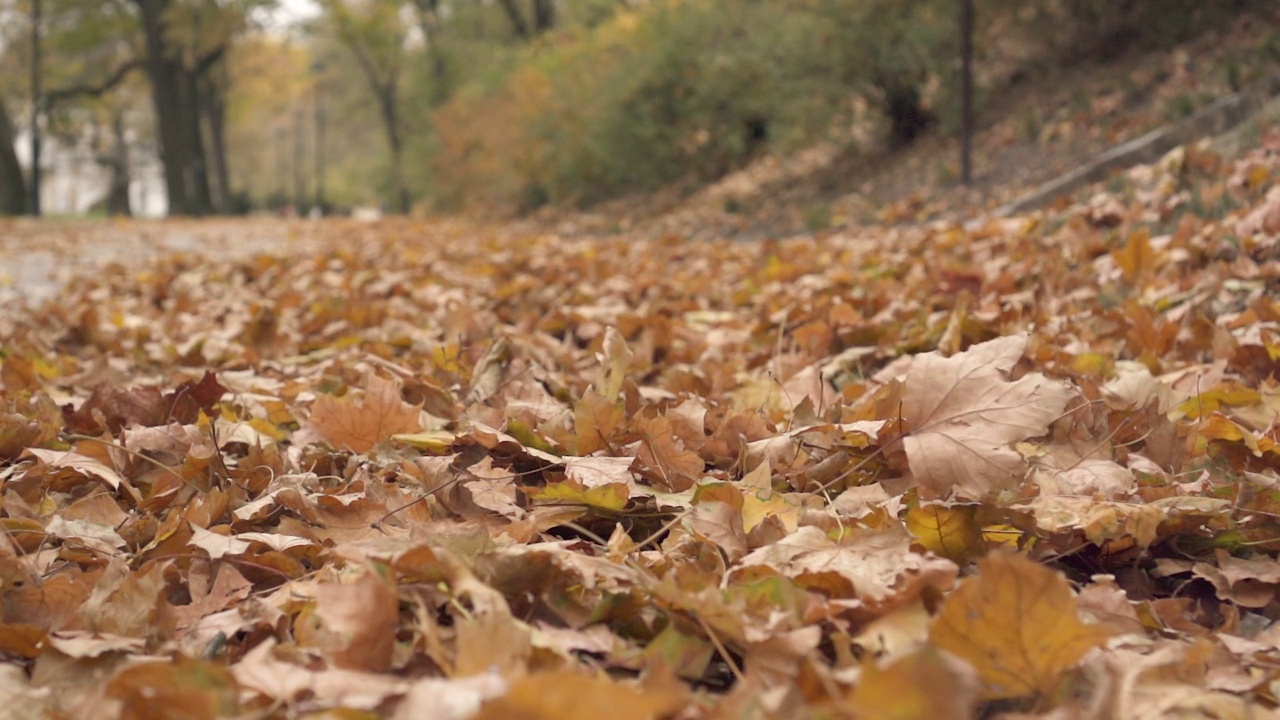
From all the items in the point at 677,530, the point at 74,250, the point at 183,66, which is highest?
the point at 183,66

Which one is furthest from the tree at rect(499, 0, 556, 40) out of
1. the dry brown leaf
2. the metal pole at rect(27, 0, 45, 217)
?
the dry brown leaf

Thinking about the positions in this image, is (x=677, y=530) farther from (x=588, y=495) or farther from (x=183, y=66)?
(x=183, y=66)

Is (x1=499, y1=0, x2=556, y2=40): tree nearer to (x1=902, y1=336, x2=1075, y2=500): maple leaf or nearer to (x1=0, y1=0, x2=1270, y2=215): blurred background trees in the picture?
(x1=0, y1=0, x2=1270, y2=215): blurred background trees

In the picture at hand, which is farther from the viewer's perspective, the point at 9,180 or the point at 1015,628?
the point at 9,180

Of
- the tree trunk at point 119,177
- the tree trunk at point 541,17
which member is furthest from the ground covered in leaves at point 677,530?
the tree trunk at point 119,177

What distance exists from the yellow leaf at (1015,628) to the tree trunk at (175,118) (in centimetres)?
2618

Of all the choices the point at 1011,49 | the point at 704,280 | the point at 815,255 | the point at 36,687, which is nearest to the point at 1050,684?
the point at 36,687

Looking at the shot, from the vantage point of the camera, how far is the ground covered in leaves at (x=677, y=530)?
0.95 m

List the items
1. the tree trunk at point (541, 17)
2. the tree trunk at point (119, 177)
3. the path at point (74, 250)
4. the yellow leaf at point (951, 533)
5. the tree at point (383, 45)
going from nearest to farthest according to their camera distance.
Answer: the yellow leaf at point (951, 533)
the path at point (74, 250)
the tree trunk at point (541, 17)
the tree at point (383, 45)
the tree trunk at point (119, 177)

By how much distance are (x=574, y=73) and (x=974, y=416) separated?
14.6 metres

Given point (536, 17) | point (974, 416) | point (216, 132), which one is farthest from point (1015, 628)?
point (216, 132)

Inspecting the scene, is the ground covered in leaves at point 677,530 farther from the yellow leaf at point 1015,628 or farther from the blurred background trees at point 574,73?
the blurred background trees at point 574,73

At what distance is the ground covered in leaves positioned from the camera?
0.95 meters

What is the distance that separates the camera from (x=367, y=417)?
1808 mm
